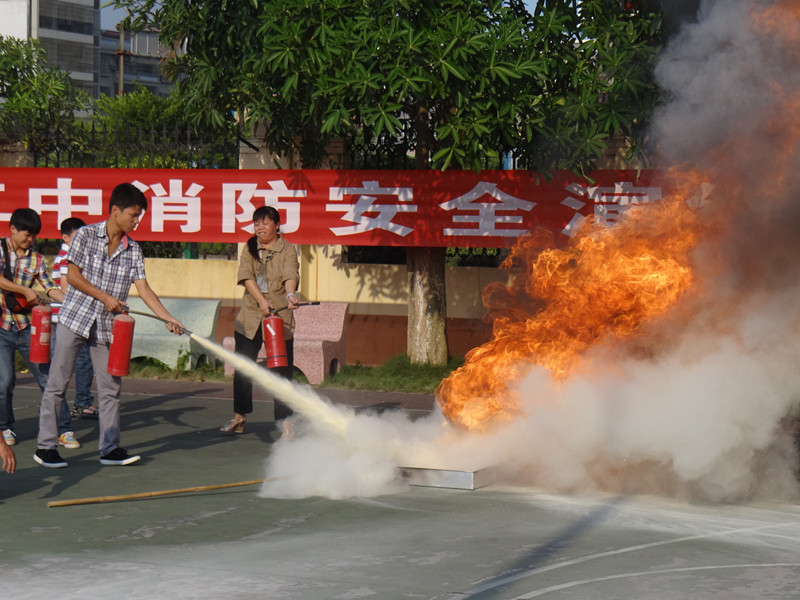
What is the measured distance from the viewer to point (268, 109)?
12445 millimetres

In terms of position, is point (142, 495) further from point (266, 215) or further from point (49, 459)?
point (266, 215)

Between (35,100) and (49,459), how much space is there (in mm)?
11151

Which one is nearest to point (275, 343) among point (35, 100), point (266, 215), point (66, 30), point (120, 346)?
point (266, 215)

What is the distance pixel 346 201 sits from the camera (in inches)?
561

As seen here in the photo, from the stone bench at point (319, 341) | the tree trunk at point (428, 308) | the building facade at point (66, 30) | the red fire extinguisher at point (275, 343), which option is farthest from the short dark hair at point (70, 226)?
the building facade at point (66, 30)

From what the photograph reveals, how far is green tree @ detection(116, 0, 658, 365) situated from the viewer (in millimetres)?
11055

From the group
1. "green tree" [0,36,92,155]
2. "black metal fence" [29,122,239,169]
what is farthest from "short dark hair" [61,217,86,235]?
"green tree" [0,36,92,155]

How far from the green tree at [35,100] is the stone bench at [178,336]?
3.13 meters

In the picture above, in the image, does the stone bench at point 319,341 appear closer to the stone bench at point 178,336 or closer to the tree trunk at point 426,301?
the stone bench at point 178,336

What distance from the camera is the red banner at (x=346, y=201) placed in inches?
535

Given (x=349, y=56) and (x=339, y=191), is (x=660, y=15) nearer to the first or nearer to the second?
(x=349, y=56)

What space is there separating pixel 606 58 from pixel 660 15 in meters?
0.67

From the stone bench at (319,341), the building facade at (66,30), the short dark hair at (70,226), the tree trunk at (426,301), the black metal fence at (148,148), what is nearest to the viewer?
the short dark hair at (70,226)

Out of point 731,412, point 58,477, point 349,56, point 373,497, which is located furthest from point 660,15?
point 58,477
